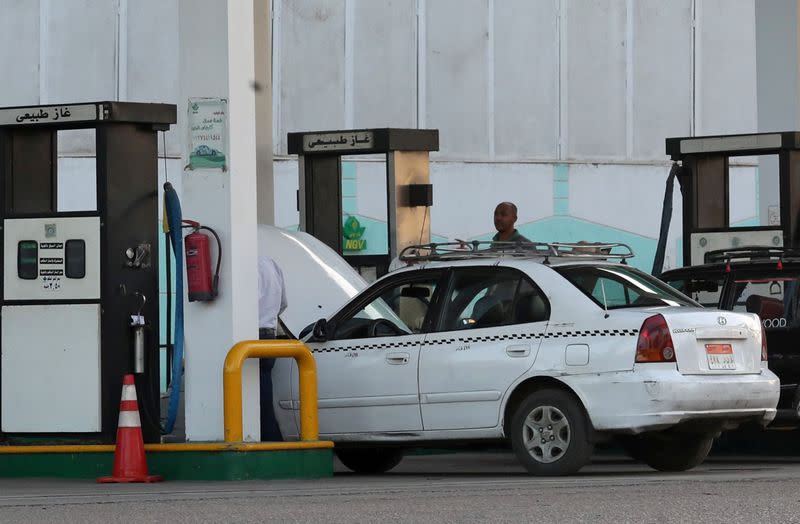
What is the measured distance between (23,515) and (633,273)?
211 inches

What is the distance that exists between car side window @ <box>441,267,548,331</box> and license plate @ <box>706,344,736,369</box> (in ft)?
3.74

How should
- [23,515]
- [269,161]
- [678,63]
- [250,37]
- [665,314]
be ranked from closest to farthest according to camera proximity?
1. [23,515]
2. [665,314]
3. [250,37]
4. [269,161]
5. [678,63]

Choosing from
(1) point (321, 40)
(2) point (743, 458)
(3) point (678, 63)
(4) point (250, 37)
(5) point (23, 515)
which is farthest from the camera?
(3) point (678, 63)

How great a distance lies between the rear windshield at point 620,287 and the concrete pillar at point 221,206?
2.23 meters

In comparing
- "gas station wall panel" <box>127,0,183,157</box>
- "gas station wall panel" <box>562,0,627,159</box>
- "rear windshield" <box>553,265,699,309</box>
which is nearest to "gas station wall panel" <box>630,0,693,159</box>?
"gas station wall panel" <box>562,0,627,159</box>

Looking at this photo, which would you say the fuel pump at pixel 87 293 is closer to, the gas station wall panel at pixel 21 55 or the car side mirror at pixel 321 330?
the car side mirror at pixel 321 330

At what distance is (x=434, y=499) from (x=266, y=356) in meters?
2.97

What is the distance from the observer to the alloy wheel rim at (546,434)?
40.3 ft

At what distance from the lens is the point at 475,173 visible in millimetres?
33000

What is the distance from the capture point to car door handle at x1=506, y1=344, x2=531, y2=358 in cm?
1249

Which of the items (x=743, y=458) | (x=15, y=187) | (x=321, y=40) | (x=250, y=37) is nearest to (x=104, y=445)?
(x=15, y=187)

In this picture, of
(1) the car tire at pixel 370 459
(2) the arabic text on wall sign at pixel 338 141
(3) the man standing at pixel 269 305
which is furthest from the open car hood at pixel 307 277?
(2) the arabic text on wall sign at pixel 338 141

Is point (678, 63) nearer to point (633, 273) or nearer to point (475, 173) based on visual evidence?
point (475, 173)

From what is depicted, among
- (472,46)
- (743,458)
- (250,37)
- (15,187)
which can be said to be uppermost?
(472,46)
